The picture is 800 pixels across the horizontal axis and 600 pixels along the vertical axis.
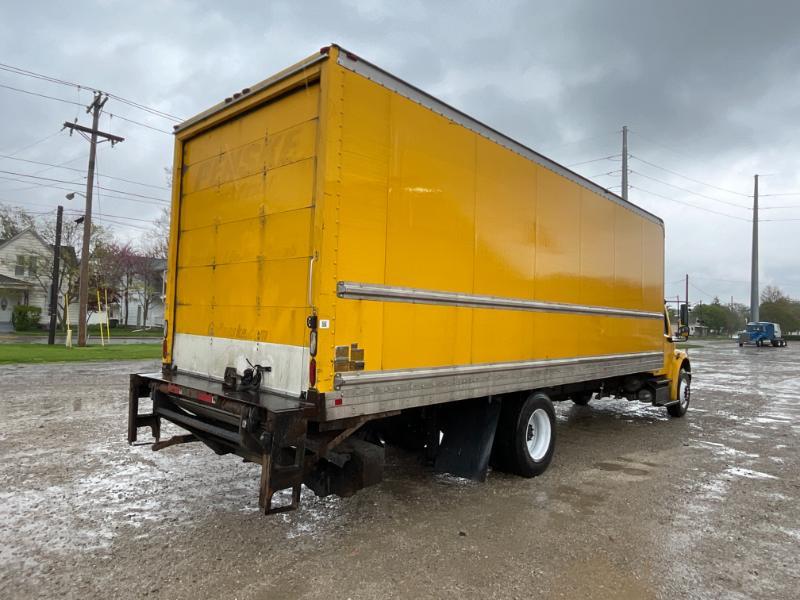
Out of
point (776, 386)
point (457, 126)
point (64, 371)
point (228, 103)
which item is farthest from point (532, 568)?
point (776, 386)

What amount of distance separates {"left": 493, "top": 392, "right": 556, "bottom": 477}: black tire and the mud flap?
0.30 meters

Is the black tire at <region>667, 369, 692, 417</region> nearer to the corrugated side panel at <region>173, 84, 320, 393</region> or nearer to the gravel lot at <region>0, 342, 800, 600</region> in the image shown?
the gravel lot at <region>0, 342, 800, 600</region>

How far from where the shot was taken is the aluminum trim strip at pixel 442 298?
3687mm

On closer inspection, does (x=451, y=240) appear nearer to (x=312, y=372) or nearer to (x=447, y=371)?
(x=447, y=371)

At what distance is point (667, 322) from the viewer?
9.41 metres

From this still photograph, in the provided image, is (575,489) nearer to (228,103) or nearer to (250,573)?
(250,573)

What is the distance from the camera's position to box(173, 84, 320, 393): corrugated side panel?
385 centimetres

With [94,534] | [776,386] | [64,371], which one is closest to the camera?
[94,534]

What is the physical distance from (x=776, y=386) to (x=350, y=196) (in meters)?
17.0

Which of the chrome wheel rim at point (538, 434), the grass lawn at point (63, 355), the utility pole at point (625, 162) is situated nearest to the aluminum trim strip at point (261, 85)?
the chrome wheel rim at point (538, 434)

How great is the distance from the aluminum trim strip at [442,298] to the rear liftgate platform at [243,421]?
846mm

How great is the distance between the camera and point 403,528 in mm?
4293

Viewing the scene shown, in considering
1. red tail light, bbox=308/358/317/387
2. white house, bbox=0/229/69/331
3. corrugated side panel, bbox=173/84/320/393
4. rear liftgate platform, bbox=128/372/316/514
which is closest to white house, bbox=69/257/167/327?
white house, bbox=0/229/69/331

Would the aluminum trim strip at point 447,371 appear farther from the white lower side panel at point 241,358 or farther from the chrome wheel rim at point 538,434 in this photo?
the chrome wheel rim at point 538,434
